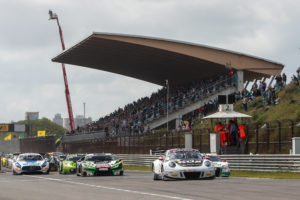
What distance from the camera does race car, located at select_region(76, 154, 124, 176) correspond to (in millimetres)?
25938

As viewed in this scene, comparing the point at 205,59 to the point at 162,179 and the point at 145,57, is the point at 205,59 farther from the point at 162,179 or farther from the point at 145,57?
the point at 162,179

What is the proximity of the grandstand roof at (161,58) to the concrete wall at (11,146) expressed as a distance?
27724 millimetres

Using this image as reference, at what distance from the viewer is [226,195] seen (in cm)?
1389

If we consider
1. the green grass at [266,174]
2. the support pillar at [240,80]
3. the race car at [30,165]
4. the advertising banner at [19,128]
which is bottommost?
the green grass at [266,174]

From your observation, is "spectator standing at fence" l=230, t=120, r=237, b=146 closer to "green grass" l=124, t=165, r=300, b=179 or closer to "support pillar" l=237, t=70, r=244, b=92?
"green grass" l=124, t=165, r=300, b=179

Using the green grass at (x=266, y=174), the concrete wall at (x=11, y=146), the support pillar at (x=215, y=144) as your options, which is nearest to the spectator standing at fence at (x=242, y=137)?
the support pillar at (x=215, y=144)

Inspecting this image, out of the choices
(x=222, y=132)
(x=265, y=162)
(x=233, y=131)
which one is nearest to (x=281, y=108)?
(x=233, y=131)

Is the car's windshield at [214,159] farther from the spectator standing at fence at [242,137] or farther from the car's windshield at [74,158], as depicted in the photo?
the car's windshield at [74,158]

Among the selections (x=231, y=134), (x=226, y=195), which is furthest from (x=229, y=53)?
(x=226, y=195)

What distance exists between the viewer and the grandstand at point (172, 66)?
55.6m

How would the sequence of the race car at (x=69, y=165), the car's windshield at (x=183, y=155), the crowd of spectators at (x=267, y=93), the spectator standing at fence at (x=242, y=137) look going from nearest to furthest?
the car's windshield at (x=183, y=155) < the spectator standing at fence at (x=242, y=137) < the race car at (x=69, y=165) < the crowd of spectators at (x=267, y=93)

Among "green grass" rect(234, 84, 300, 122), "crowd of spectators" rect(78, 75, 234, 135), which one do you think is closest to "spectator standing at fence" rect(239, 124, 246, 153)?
"green grass" rect(234, 84, 300, 122)

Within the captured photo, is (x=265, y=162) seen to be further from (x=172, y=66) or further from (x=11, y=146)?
(x=11, y=146)

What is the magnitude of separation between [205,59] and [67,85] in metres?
31.0
